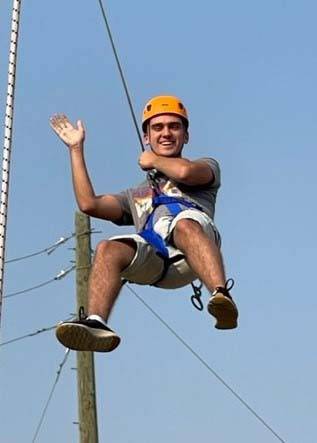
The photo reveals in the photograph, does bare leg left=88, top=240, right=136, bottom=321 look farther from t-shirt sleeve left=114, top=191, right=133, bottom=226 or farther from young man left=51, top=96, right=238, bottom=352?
t-shirt sleeve left=114, top=191, right=133, bottom=226

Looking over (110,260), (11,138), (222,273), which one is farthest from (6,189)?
(222,273)

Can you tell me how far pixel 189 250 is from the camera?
23.3 feet

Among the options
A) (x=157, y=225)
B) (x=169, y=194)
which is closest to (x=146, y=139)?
(x=169, y=194)

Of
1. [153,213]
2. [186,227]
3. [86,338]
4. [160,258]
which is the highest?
[153,213]

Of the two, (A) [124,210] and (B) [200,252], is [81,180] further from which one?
(B) [200,252]

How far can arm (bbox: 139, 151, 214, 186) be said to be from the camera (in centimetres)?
→ 720

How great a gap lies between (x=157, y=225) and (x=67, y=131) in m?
0.75

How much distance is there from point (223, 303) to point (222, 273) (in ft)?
0.71

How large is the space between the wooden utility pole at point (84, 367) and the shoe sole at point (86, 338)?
20.6 ft

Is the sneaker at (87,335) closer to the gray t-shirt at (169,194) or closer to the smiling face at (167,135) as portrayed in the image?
the gray t-shirt at (169,194)

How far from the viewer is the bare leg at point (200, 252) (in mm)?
6977

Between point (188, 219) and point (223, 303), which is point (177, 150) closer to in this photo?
point (188, 219)

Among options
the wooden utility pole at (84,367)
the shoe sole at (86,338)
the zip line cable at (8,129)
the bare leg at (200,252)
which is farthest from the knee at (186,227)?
the wooden utility pole at (84,367)

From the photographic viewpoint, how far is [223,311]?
6.89 metres
